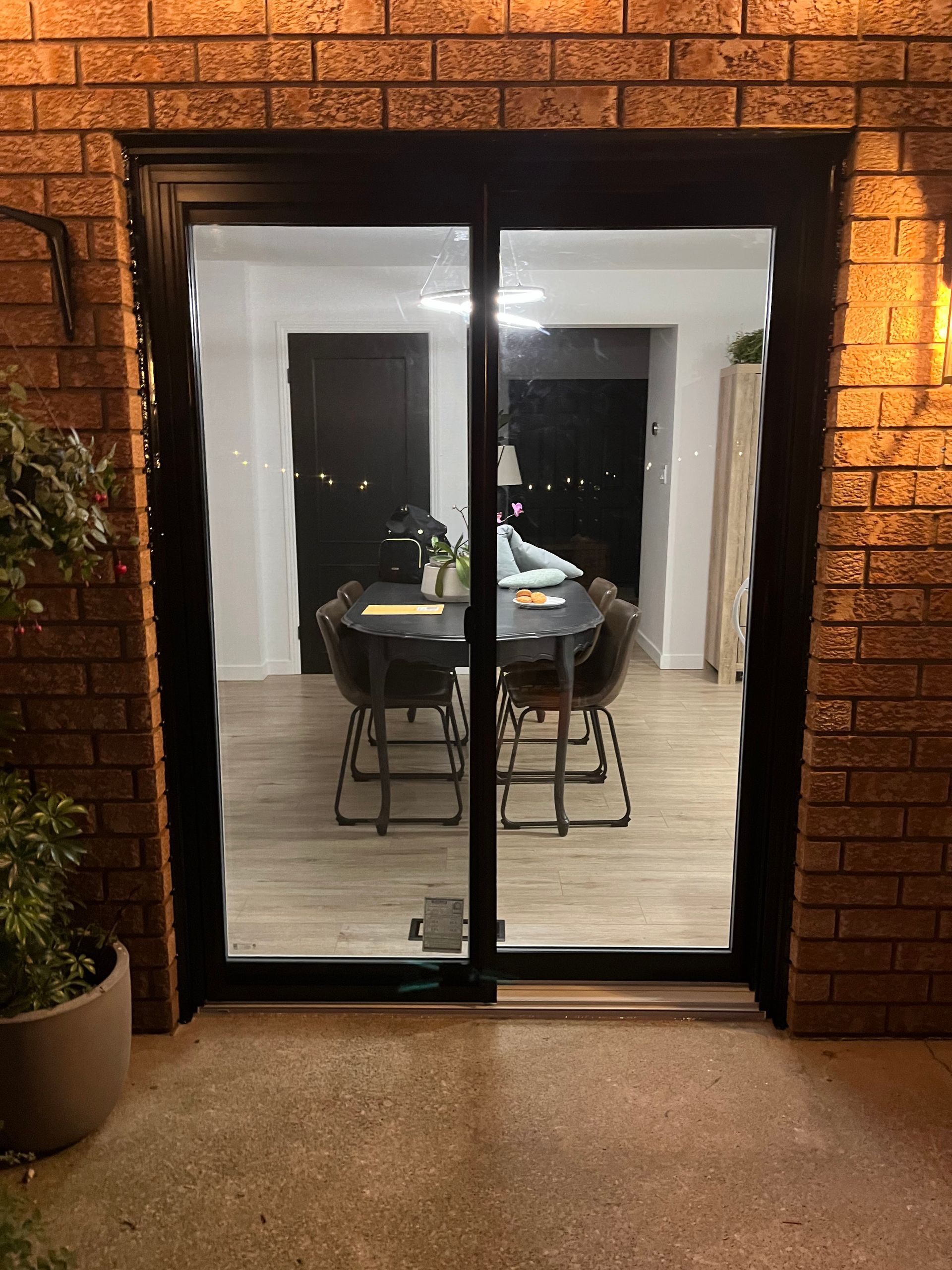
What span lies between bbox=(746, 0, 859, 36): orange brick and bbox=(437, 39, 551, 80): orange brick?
17.1 inches

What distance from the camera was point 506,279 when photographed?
2.09m

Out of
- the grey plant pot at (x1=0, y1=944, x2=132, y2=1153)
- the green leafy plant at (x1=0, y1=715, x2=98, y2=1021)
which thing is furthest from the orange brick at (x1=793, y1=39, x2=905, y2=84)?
the grey plant pot at (x1=0, y1=944, x2=132, y2=1153)

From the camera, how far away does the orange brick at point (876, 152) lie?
72.5 inches

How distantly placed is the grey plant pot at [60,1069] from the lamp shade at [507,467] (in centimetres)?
142

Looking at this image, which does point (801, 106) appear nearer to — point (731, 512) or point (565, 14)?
point (565, 14)

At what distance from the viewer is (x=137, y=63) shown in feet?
5.99

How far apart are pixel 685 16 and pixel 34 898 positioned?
85.6 inches

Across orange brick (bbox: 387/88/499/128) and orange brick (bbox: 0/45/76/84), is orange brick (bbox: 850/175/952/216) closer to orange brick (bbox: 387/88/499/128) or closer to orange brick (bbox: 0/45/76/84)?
orange brick (bbox: 387/88/499/128)

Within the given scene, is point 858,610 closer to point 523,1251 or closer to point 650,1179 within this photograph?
point 650,1179

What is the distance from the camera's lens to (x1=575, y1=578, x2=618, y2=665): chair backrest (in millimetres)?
2281

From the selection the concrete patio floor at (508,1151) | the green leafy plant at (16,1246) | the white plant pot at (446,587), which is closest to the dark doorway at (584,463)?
the white plant pot at (446,587)

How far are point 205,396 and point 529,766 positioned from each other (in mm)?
1263

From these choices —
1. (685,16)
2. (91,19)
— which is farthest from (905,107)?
(91,19)

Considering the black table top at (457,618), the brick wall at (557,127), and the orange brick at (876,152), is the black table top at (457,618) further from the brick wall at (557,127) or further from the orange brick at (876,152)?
the orange brick at (876,152)
